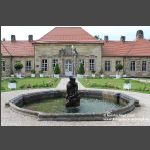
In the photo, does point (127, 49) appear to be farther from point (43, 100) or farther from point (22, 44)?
point (43, 100)

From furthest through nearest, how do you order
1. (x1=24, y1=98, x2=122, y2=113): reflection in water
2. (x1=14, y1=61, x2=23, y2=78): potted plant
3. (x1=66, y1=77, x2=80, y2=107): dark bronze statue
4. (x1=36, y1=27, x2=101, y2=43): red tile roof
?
(x1=36, y1=27, x2=101, y2=43): red tile roof, (x1=14, y1=61, x2=23, y2=78): potted plant, (x1=66, y1=77, x2=80, y2=107): dark bronze statue, (x1=24, y1=98, x2=122, y2=113): reflection in water

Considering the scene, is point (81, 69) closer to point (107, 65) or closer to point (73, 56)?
point (73, 56)

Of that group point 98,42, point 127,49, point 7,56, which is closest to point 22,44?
point 7,56

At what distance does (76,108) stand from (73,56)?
1002 inches

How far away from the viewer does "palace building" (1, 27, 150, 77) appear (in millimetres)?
40750

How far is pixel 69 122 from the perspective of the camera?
1173cm

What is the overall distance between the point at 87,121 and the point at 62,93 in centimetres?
902

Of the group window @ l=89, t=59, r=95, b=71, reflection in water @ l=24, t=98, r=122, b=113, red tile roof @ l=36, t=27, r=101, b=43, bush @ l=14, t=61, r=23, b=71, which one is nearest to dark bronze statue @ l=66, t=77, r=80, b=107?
reflection in water @ l=24, t=98, r=122, b=113

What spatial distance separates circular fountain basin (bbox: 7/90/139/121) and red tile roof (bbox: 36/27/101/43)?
816 inches

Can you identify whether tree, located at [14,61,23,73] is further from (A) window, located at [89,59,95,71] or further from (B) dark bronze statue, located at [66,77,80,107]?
(B) dark bronze statue, located at [66,77,80,107]

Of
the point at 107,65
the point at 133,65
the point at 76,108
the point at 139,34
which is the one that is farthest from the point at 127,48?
the point at 76,108

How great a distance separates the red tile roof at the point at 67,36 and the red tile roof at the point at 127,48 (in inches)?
117

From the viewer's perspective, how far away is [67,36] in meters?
41.9

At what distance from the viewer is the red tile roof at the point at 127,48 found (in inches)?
1650
